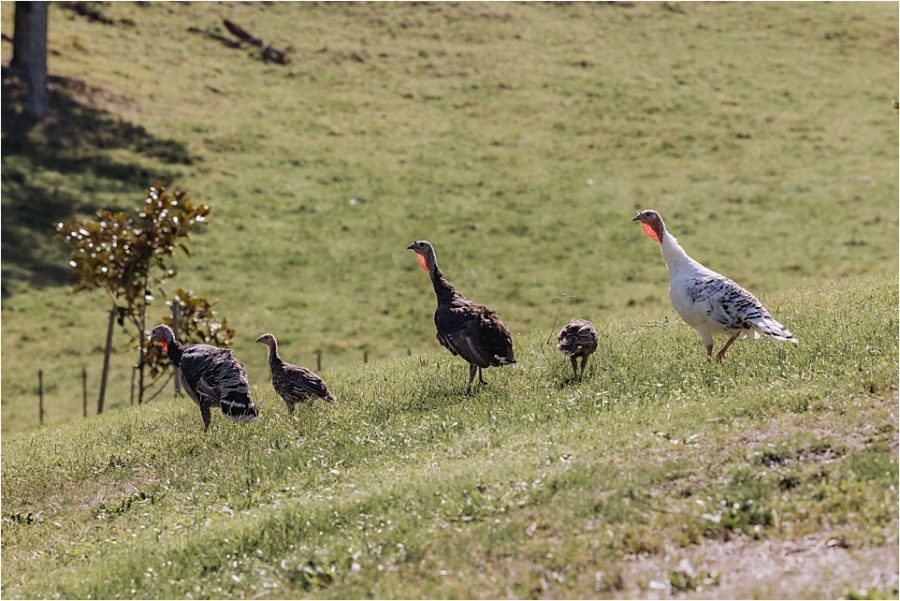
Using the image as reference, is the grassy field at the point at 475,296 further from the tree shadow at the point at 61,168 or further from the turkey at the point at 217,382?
the turkey at the point at 217,382

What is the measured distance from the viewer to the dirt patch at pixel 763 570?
31.5 feet

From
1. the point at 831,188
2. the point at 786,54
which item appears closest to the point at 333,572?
the point at 831,188

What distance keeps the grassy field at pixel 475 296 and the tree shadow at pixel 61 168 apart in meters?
0.14

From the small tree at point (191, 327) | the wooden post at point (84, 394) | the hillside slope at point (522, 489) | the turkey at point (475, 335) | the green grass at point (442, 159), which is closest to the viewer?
the hillside slope at point (522, 489)

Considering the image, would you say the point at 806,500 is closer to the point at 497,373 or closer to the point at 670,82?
the point at 497,373

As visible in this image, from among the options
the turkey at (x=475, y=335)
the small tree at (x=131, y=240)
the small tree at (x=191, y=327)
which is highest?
the turkey at (x=475, y=335)

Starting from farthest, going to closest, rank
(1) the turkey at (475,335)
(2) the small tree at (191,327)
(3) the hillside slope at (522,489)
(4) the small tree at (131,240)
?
(4) the small tree at (131,240)
(2) the small tree at (191,327)
(1) the turkey at (475,335)
(3) the hillside slope at (522,489)

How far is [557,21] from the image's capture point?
65625mm

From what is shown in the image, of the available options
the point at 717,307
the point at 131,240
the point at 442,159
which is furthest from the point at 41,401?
the point at 442,159

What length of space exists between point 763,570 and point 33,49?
42846 mm

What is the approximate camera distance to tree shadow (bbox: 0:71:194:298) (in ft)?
131

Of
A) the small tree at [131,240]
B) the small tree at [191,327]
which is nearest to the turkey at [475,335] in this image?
the small tree at [191,327]

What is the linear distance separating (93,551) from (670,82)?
162 ft

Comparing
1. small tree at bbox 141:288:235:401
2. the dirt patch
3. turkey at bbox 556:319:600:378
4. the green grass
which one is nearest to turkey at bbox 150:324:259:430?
turkey at bbox 556:319:600:378
